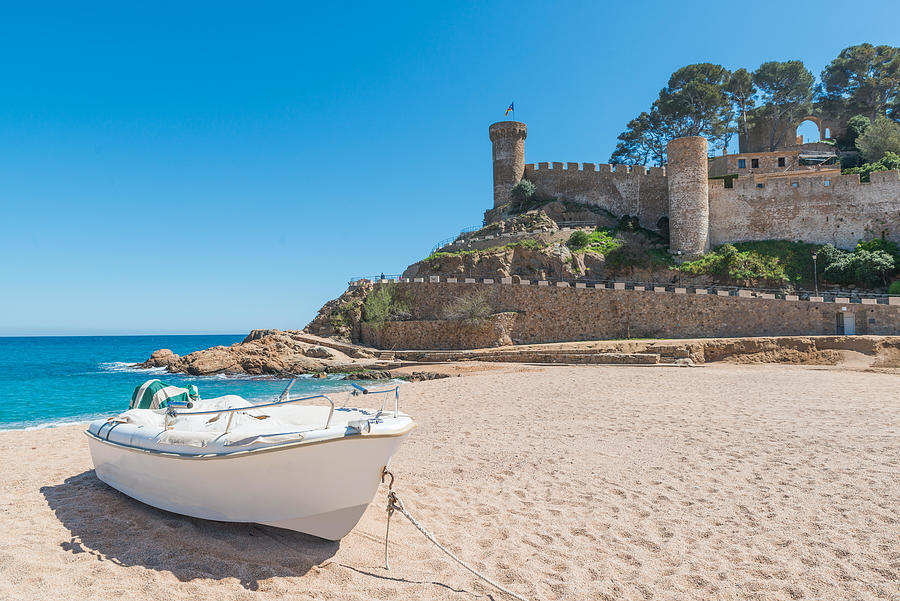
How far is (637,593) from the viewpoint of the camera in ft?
13.7

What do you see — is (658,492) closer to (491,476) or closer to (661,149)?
(491,476)

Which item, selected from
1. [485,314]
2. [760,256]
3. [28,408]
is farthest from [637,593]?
[760,256]

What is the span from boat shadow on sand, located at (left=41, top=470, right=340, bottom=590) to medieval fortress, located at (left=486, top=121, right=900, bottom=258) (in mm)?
33267

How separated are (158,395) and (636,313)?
24985 millimetres

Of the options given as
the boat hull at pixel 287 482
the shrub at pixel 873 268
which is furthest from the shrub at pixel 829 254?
the boat hull at pixel 287 482

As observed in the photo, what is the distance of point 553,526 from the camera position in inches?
216

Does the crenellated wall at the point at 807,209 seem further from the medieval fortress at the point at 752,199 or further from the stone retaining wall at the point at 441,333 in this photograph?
the stone retaining wall at the point at 441,333

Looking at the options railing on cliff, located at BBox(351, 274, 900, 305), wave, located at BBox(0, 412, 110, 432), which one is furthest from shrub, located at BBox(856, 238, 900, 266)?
wave, located at BBox(0, 412, 110, 432)

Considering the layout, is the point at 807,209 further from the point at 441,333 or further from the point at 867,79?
the point at 441,333

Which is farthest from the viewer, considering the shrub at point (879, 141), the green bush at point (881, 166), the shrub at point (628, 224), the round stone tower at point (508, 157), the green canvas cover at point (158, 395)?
the round stone tower at point (508, 157)

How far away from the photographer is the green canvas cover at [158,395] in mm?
6992

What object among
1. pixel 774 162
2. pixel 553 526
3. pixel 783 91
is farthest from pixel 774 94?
pixel 553 526

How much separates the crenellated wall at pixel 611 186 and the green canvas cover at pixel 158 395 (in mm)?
37411

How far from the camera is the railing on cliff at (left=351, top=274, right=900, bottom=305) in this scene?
23.8m
